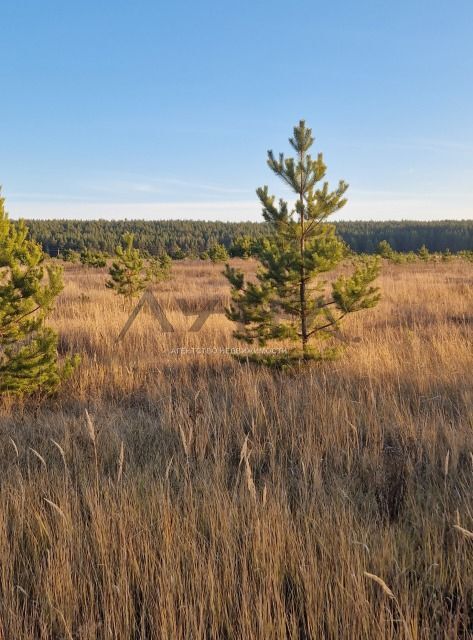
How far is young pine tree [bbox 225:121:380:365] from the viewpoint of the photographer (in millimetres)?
5957

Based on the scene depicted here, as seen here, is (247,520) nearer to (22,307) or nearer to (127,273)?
(22,307)

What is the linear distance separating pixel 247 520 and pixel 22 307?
401 centimetres

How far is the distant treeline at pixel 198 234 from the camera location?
98275 mm

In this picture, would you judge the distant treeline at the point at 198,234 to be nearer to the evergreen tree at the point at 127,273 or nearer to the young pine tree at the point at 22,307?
the evergreen tree at the point at 127,273

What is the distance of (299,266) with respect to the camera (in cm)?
604

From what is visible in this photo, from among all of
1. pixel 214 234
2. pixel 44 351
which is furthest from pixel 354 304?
pixel 214 234

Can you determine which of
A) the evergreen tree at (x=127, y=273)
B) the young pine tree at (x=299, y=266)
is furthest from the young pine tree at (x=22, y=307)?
the evergreen tree at (x=127, y=273)

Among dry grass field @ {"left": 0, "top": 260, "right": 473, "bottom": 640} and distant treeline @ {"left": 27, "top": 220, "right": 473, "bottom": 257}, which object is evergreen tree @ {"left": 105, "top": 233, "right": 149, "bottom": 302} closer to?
dry grass field @ {"left": 0, "top": 260, "right": 473, "bottom": 640}

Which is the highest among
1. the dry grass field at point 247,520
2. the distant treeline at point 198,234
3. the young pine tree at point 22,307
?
the distant treeline at point 198,234

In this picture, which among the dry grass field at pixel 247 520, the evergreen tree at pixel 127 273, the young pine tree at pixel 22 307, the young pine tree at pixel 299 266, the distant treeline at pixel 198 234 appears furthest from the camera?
the distant treeline at pixel 198 234

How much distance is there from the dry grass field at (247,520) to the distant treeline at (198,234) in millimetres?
84902

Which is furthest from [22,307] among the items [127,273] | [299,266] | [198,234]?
[198,234]

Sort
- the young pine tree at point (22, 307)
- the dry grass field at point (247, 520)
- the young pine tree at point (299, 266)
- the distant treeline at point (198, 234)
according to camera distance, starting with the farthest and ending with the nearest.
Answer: the distant treeline at point (198, 234), the young pine tree at point (299, 266), the young pine tree at point (22, 307), the dry grass field at point (247, 520)

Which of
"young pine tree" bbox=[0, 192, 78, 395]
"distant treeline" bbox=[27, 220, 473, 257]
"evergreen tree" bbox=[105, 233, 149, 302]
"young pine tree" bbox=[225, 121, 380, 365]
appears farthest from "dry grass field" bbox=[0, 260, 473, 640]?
"distant treeline" bbox=[27, 220, 473, 257]
